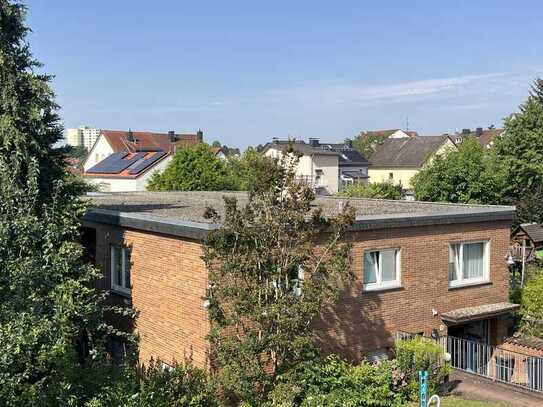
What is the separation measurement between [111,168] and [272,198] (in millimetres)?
52893

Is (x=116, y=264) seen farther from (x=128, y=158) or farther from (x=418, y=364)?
(x=128, y=158)

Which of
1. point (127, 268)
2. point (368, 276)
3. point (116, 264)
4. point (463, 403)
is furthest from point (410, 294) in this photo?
point (116, 264)

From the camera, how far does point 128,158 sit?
213 ft

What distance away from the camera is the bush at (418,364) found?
50.0 ft

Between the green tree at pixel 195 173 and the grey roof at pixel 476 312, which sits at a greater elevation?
the green tree at pixel 195 173

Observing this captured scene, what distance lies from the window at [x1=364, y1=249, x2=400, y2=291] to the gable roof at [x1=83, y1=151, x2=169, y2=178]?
145ft

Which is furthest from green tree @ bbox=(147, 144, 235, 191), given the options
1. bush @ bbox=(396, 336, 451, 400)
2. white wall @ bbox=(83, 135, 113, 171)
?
white wall @ bbox=(83, 135, 113, 171)

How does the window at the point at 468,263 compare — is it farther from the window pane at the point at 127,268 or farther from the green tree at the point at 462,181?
the green tree at the point at 462,181

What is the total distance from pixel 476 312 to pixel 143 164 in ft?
152

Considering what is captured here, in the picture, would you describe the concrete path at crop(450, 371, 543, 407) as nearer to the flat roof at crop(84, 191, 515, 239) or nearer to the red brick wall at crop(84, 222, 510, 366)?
the red brick wall at crop(84, 222, 510, 366)

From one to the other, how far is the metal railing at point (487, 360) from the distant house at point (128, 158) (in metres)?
33.7

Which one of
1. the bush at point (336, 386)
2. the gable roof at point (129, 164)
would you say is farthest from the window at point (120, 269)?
the gable roof at point (129, 164)

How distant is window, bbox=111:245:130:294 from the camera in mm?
17328

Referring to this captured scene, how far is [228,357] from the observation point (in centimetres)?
1238
